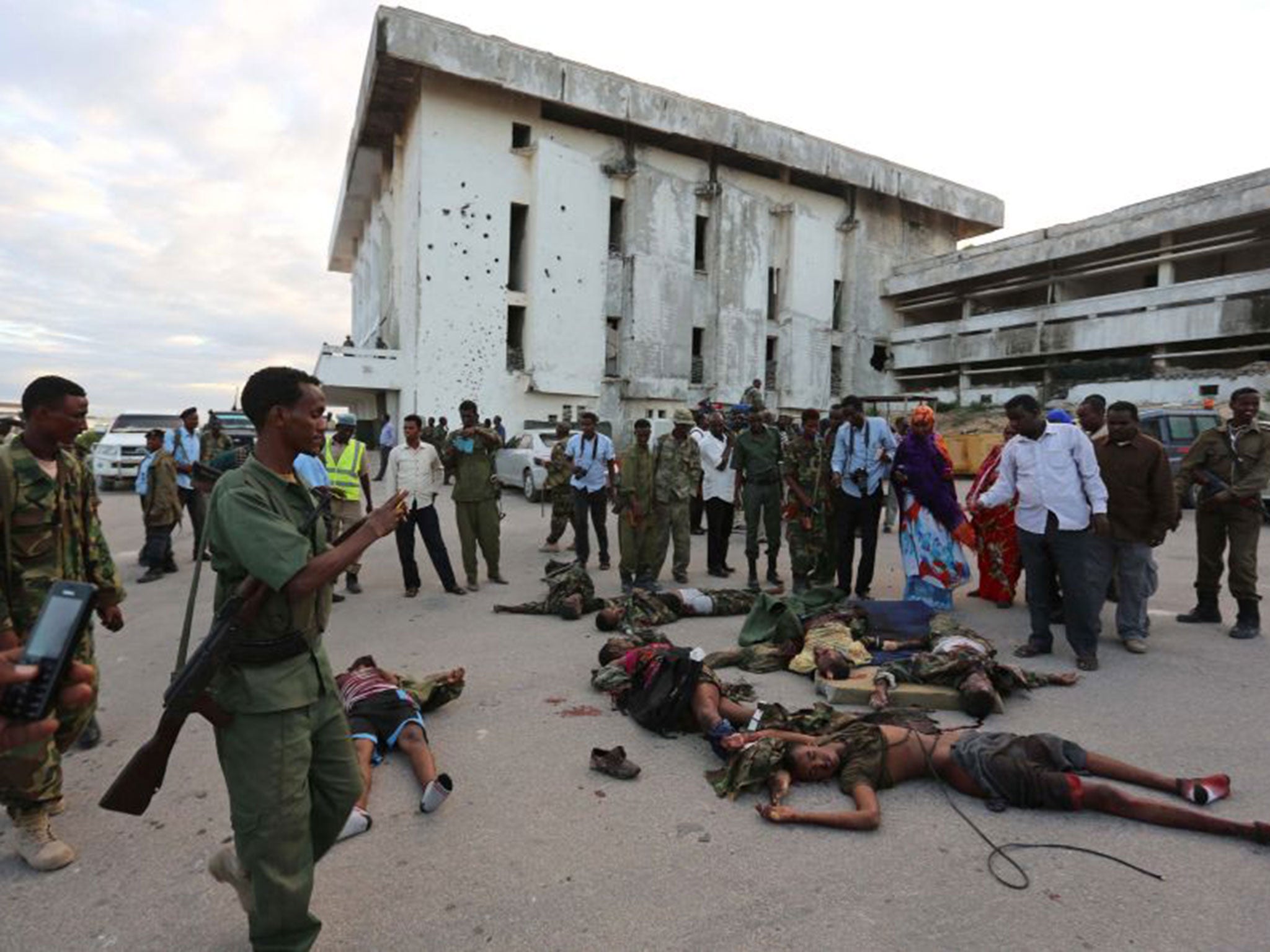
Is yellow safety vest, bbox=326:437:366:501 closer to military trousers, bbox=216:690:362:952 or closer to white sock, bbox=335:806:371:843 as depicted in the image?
white sock, bbox=335:806:371:843

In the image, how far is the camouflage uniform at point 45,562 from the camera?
2789 millimetres

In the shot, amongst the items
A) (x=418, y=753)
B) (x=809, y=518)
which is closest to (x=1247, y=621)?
(x=809, y=518)

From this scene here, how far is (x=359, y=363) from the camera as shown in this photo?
21594mm

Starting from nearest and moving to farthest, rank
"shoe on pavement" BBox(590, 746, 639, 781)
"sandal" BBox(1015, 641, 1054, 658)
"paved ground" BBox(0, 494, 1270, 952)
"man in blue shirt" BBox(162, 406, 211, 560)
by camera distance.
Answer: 1. "paved ground" BBox(0, 494, 1270, 952)
2. "shoe on pavement" BBox(590, 746, 639, 781)
3. "sandal" BBox(1015, 641, 1054, 658)
4. "man in blue shirt" BBox(162, 406, 211, 560)

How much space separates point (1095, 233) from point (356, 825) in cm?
3045

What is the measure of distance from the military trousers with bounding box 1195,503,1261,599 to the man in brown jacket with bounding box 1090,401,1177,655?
714 millimetres

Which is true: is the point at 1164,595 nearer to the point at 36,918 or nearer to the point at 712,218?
the point at 36,918

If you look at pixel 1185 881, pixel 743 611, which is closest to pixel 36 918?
pixel 1185 881

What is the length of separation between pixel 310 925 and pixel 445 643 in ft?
11.9

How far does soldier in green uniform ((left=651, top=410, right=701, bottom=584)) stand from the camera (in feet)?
25.1

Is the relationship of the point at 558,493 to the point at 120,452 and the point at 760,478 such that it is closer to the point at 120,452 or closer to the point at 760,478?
the point at 760,478

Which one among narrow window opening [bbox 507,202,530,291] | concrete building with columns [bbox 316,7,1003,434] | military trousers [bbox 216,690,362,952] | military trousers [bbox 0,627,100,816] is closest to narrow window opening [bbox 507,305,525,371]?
concrete building with columns [bbox 316,7,1003,434]

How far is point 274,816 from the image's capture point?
1.95 metres

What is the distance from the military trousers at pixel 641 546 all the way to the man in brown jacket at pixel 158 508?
4.75 meters
